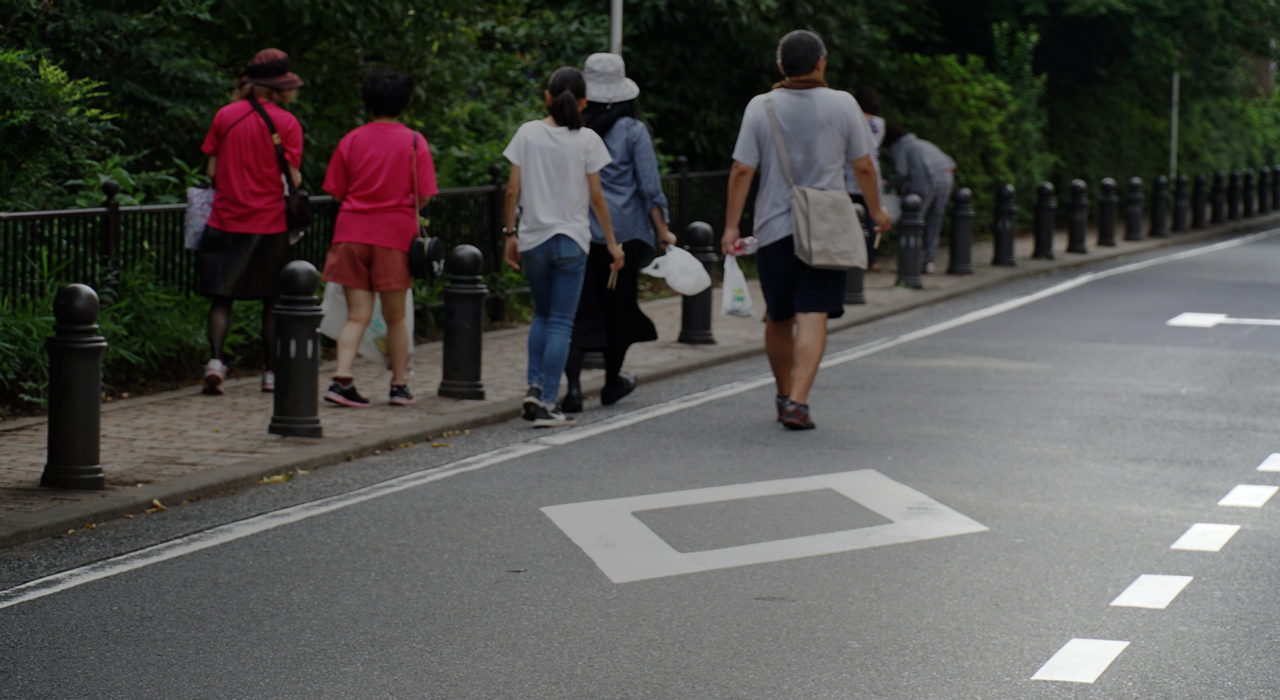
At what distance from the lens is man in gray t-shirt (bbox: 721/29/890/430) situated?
28.4 feet

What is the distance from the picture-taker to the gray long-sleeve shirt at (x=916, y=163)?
59.5 ft

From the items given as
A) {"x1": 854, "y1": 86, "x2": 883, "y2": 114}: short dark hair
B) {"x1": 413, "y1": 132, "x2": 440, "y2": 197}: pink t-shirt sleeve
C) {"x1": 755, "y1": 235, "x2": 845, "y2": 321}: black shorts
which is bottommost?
{"x1": 755, "y1": 235, "x2": 845, "y2": 321}: black shorts

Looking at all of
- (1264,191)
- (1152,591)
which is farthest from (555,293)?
(1264,191)

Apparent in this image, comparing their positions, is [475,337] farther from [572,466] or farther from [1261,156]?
[1261,156]

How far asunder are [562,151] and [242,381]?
2.85m

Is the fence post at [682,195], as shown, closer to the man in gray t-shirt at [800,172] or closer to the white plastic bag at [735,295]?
the white plastic bag at [735,295]

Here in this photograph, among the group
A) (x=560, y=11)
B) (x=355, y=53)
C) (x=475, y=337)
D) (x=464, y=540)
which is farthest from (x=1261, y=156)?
(x=464, y=540)

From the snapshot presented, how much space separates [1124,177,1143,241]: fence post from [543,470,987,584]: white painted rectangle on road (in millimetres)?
18599

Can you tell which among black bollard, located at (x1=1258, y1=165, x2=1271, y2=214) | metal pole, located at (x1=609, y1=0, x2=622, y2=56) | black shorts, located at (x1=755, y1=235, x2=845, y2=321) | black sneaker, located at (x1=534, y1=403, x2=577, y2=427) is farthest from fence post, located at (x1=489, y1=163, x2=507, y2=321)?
black bollard, located at (x1=1258, y1=165, x2=1271, y2=214)

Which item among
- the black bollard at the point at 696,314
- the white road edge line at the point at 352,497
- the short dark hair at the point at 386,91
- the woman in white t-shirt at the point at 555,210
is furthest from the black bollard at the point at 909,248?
the short dark hair at the point at 386,91

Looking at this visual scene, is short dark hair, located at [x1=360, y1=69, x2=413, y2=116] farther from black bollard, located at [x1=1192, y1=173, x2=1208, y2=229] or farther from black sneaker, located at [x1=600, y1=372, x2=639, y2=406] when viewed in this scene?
black bollard, located at [x1=1192, y1=173, x2=1208, y2=229]

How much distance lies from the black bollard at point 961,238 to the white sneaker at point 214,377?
1069 cm

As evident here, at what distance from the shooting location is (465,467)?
7.71m

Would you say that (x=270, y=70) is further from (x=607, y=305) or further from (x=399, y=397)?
(x=607, y=305)
